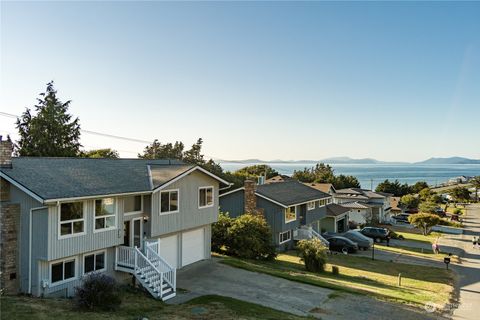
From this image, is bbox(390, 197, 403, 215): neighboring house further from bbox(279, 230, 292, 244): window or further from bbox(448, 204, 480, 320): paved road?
bbox(279, 230, 292, 244): window

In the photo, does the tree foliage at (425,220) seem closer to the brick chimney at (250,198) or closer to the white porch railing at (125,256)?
the brick chimney at (250,198)

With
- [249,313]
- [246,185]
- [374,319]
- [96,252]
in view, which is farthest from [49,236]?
[246,185]

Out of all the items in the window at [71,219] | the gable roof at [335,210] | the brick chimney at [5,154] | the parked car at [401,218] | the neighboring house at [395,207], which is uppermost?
the brick chimney at [5,154]

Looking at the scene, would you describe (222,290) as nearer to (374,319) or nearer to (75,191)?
(374,319)

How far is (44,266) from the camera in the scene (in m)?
15.8

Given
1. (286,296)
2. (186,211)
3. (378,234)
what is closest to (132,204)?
(186,211)

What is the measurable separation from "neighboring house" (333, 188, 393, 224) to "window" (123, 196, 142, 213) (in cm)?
4190

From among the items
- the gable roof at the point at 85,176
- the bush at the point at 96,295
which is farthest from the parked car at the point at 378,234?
the bush at the point at 96,295

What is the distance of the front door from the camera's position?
19938mm

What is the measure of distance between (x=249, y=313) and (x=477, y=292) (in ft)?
59.4

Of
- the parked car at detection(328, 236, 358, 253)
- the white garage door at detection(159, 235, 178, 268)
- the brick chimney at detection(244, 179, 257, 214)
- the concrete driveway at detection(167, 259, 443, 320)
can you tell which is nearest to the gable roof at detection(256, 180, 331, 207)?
the brick chimney at detection(244, 179, 257, 214)

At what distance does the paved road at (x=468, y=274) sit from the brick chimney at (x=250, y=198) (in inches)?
686

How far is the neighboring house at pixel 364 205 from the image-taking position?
5825cm

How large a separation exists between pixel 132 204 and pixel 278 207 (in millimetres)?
17997
